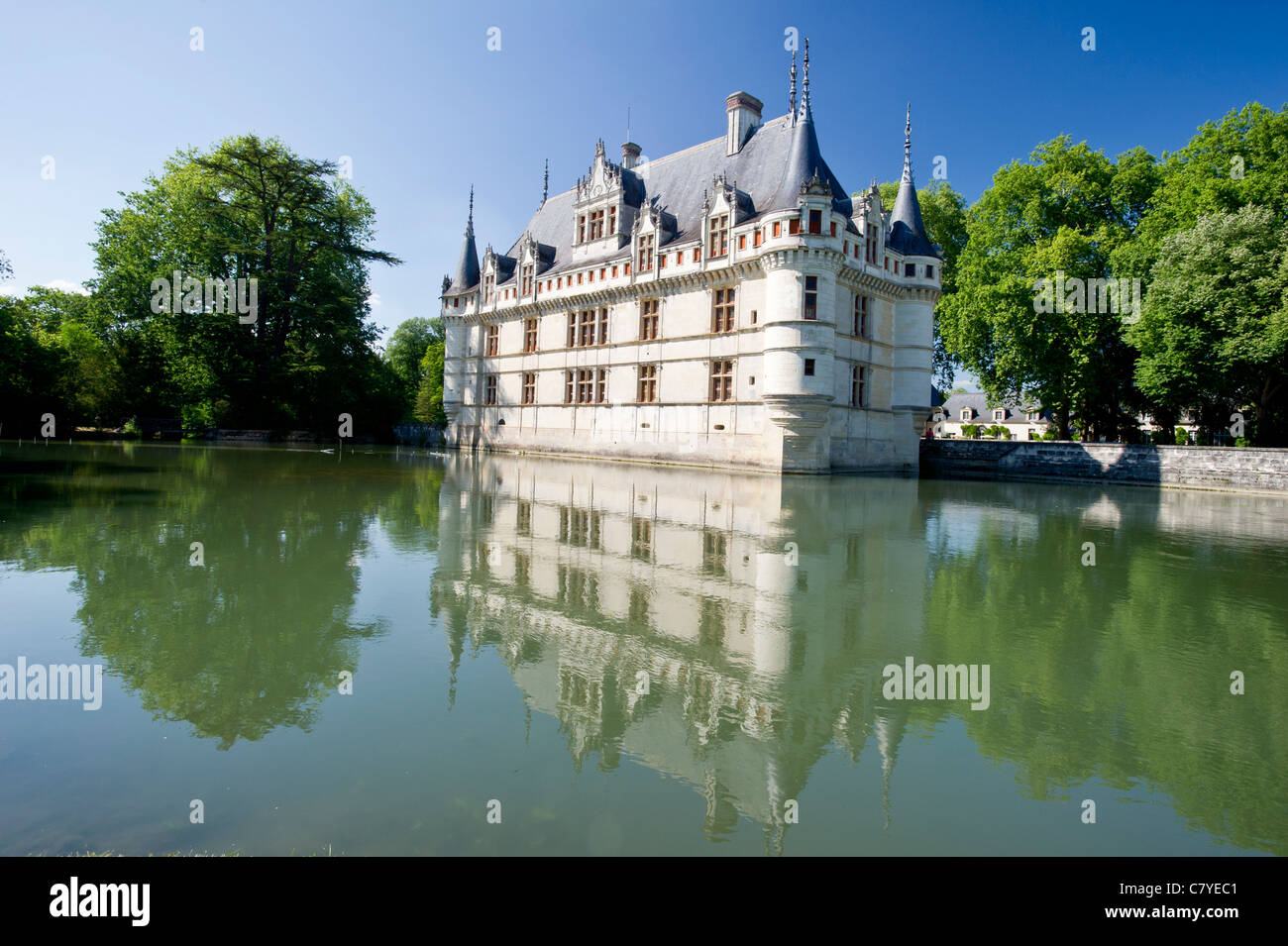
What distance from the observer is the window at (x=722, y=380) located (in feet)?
106

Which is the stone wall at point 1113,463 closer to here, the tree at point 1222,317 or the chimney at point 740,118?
the tree at point 1222,317

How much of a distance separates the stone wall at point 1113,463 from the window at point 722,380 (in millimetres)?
11145

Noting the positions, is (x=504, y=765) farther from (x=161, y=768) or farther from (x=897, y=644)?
(x=897, y=644)

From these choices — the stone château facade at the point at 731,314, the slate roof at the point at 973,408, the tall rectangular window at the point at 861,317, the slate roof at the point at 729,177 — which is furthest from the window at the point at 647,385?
the slate roof at the point at 973,408

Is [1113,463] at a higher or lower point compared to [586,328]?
lower

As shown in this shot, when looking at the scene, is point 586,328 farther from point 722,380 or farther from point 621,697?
point 621,697

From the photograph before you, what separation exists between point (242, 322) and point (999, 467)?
40.8m

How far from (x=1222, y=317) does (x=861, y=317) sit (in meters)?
13.7

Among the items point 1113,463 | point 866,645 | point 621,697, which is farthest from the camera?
point 1113,463

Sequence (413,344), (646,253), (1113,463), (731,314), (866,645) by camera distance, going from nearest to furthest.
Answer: (866,645), (1113,463), (731,314), (646,253), (413,344)

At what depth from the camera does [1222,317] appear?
93.5 ft

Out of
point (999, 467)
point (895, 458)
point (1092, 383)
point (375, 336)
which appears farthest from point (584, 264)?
point (1092, 383)

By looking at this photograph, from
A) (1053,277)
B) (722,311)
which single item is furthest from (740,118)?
(1053,277)
